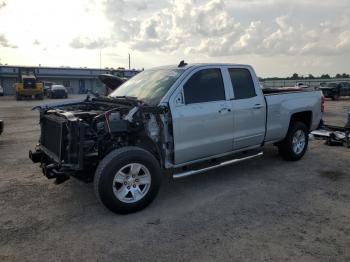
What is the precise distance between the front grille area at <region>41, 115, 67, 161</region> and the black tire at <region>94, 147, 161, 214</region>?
632 millimetres

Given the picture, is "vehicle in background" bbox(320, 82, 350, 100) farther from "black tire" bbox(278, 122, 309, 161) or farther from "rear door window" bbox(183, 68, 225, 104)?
"rear door window" bbox(183, 68, 225, 104)

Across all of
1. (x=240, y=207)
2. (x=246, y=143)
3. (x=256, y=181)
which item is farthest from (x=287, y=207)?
(x=246, y=143)

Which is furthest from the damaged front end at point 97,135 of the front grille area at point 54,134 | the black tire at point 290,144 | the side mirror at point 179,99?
the black tire at point 290,144

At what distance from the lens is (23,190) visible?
543cm

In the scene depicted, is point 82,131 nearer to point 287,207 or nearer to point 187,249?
point 187,249

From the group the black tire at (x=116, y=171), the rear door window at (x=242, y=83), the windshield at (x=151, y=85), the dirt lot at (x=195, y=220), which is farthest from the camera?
the rear door window at (x=242, y=83)

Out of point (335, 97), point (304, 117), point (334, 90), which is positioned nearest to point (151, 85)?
point (304, 117)

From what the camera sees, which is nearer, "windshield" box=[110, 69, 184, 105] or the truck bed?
"windshield" box=[110, 69, 184, 105]

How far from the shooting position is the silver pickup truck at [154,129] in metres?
4.45

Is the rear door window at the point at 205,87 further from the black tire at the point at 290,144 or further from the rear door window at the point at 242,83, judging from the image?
the black tire at the point at 290,144

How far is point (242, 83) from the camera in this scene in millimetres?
6027

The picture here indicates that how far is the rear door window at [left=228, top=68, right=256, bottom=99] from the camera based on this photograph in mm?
5848

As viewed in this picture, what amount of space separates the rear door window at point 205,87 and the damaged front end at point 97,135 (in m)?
0.57

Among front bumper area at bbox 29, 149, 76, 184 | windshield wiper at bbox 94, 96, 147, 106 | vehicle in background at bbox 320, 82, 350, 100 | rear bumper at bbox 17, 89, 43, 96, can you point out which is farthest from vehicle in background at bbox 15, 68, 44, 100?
front bumper area at bbox 29, 149, 76, 184
